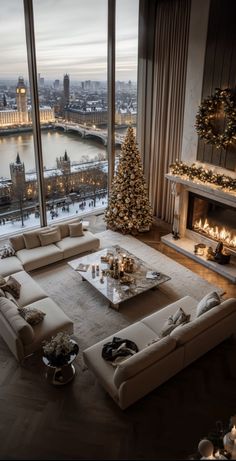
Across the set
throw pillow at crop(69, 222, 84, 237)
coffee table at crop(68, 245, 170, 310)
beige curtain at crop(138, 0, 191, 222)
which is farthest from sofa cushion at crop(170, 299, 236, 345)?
beige curtain at crop(138, 0, 191, 222)

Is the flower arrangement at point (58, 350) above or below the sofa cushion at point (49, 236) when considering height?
below

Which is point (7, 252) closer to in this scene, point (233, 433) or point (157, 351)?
point (157, 351)

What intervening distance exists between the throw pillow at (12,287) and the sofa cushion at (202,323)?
2782 mm

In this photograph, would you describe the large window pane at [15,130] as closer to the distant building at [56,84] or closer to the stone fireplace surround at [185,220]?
the distant building at [56,84]

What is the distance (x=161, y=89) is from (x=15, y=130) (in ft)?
12.2

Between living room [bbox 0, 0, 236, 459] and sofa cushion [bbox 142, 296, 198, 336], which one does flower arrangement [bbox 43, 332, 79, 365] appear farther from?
sofa cushion [bbox 142, 296, 198, 336]

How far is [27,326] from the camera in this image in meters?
5.39

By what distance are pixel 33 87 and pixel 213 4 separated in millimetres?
4115

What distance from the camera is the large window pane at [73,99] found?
8453mm

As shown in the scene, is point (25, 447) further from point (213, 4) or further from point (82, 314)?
point (213, 4)

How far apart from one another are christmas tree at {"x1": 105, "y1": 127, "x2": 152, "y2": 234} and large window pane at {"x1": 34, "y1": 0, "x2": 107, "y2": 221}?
3.50ft

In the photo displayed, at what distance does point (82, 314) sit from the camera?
21.9ft

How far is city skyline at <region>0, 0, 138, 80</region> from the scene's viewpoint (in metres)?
7.99

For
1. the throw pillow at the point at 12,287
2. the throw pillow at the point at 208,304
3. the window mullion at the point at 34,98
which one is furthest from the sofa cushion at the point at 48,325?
the window mullion at the point at 34,98
